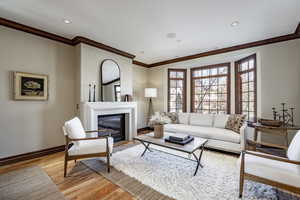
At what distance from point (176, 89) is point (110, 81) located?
2708mm

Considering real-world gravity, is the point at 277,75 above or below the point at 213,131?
above

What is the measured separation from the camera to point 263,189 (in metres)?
1.85

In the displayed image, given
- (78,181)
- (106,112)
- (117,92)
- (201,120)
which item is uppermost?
(117,92)

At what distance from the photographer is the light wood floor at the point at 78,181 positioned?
1.76m

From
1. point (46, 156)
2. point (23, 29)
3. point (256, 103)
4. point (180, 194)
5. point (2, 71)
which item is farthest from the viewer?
point (256, 103)

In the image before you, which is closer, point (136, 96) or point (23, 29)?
point (23, 29)

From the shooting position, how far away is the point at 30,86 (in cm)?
286

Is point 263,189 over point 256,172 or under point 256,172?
under

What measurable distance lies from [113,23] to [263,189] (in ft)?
12.1

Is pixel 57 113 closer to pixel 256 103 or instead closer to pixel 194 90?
pixel 194 90

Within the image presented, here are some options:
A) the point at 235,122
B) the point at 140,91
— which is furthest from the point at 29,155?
the point at 235,122

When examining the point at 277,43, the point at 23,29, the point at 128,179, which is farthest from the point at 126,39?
the point at 277,43

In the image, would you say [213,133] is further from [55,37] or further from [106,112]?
[55,37]

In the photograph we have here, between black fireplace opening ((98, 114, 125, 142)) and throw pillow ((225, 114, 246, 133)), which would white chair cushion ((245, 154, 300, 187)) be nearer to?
throw pillow ((225, 114, 246, 133))
